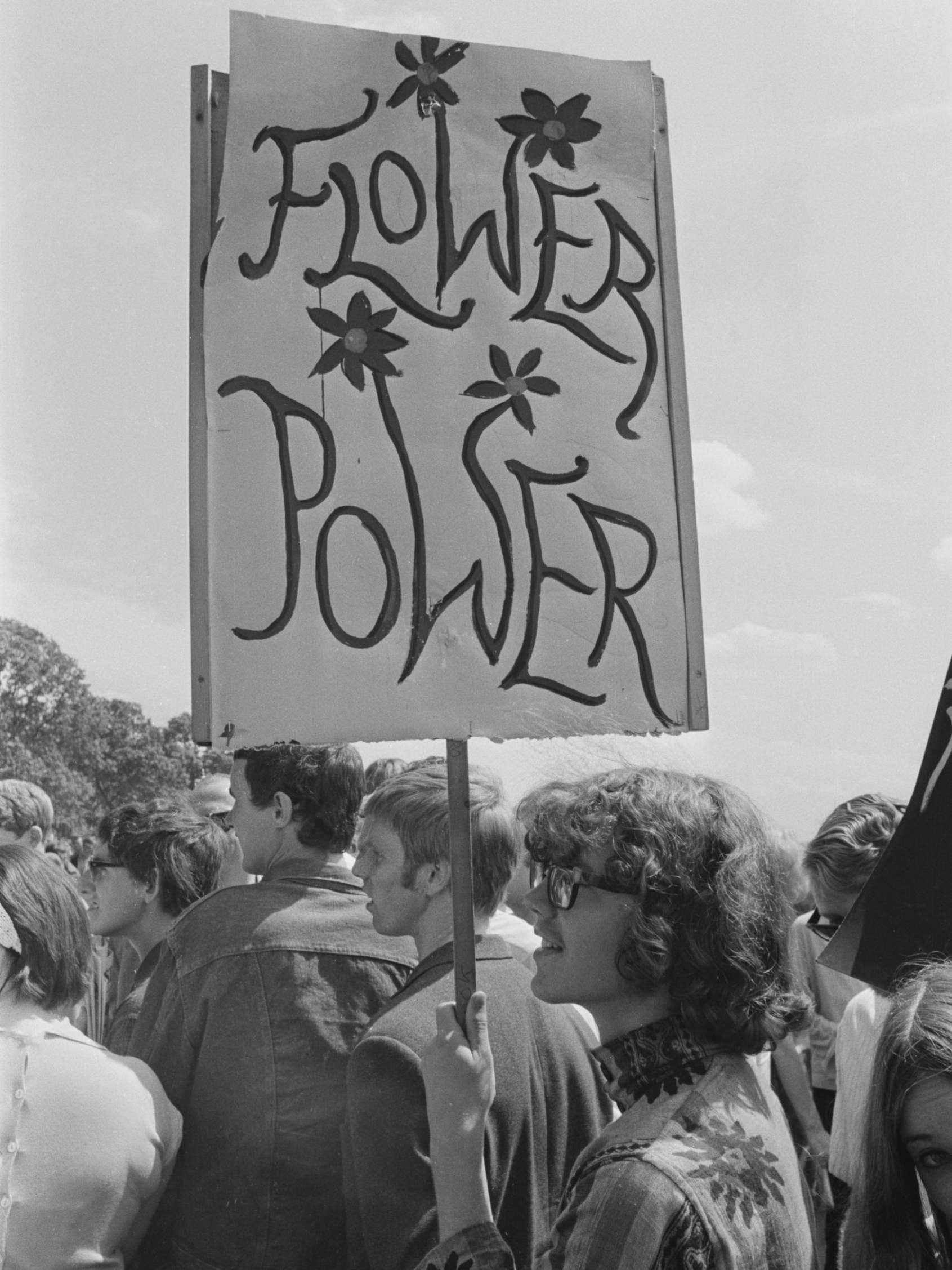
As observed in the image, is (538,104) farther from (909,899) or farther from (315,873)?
(315,873)

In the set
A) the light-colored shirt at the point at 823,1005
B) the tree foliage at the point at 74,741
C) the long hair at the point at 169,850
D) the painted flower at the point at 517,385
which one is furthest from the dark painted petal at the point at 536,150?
the tree foliage at the point at 74,741

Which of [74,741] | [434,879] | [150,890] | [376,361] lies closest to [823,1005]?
[434,879]

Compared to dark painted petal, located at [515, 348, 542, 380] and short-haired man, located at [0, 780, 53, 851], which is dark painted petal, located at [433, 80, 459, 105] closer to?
dark painted petal, located at [515, 348, 542, 380]

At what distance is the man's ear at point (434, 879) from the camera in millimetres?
2641

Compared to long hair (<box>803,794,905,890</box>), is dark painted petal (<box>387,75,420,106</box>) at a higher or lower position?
higher

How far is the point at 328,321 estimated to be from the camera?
2033mm

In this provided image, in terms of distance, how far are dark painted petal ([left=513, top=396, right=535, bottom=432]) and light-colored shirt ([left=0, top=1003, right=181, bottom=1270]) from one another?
1.31 m

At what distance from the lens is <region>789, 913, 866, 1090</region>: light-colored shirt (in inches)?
158

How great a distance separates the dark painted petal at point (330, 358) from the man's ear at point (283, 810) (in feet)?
3.86

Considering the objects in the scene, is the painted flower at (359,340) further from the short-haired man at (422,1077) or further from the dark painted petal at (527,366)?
the short-haired man at (422,1077)

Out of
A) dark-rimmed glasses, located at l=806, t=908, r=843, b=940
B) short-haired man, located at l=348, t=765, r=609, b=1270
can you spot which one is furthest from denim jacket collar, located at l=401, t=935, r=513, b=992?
dark-rimmed glasses, located at l=806, t=908, r=843, b=940

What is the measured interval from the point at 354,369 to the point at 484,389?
0.20 metres

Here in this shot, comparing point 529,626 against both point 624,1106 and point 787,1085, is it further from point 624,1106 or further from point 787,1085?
point 787,1085

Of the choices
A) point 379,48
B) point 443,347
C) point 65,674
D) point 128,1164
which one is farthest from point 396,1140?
point 65,674
